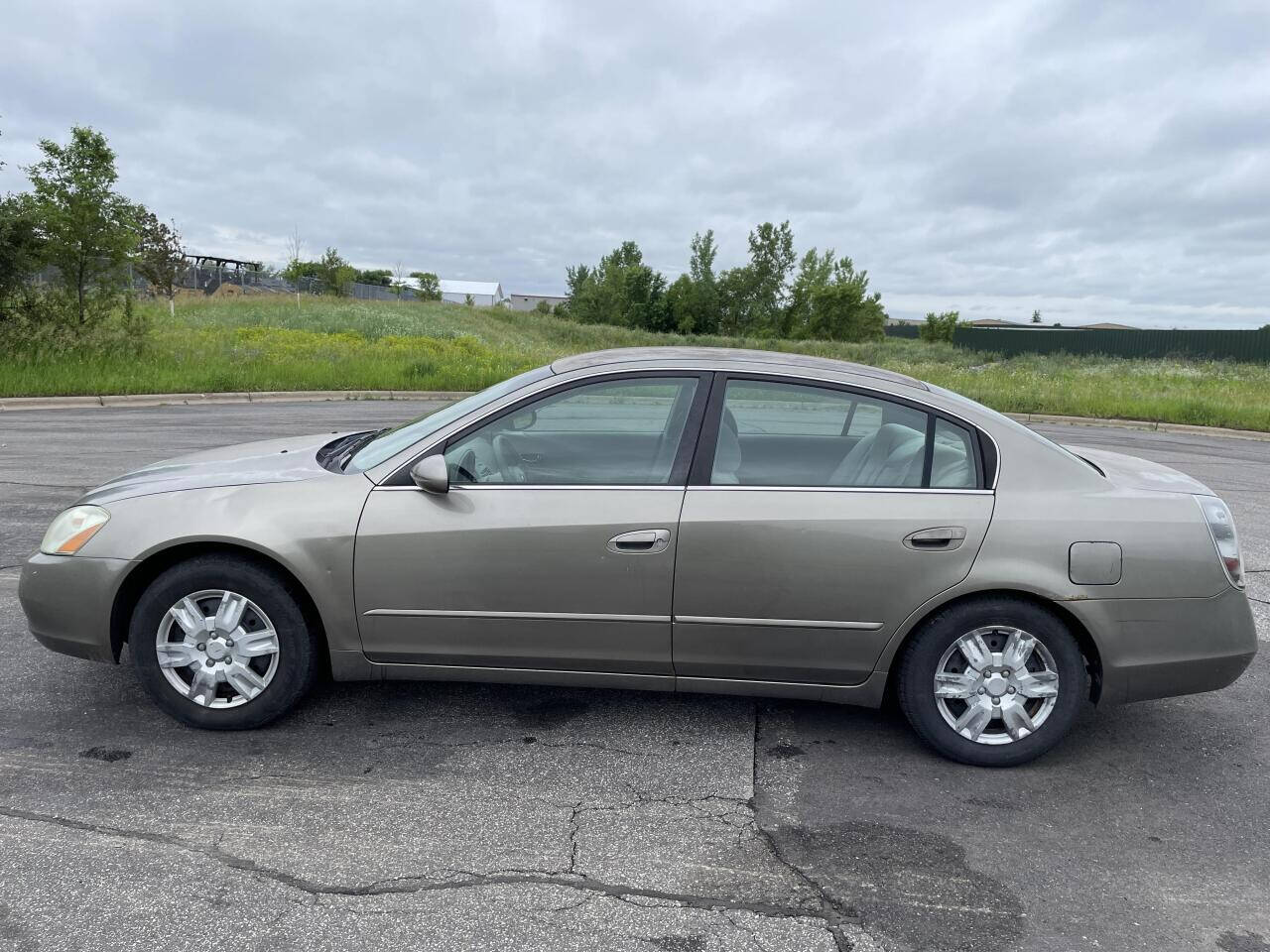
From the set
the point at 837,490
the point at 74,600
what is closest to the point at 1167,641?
the point at 837,490

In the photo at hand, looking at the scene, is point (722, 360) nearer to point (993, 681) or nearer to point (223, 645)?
point (993, 681)

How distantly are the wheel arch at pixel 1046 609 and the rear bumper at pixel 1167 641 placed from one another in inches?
1.2

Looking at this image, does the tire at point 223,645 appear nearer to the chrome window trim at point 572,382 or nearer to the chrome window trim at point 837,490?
the chrome window trim at point 572,382

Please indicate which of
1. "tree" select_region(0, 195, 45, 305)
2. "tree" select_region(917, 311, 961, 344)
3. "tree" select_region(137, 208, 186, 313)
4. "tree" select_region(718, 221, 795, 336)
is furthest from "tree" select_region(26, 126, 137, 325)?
"tree" select_region(917, 311, 961, 344)

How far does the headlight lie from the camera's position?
11.3ft

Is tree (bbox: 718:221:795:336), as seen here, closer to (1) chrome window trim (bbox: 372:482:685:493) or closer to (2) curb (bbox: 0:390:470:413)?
(2) curb (bbox: 0:390:470:413)

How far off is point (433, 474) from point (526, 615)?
→ 0.62 m

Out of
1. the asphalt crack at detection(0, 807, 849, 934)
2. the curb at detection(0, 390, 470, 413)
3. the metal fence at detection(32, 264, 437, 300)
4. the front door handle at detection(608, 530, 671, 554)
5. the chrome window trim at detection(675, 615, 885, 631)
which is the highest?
the metal fence at detection(32, 264, 437, 300)

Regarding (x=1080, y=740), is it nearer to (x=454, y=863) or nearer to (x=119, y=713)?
(x=454, y=863)

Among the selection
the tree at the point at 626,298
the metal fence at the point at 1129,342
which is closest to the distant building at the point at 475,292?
the tree at the point at 626,298

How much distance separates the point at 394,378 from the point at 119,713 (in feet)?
51.1

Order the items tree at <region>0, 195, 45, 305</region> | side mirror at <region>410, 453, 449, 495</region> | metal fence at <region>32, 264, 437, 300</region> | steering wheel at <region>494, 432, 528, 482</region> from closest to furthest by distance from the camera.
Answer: side mirror at <region>410, 453, 449, 495</region> → steering wheel at <region>494, 432, 528, 482</region> → tree at <region>0, 195, 45, 305</region> → metal fence at <region>32, 264, 437, 300</region>

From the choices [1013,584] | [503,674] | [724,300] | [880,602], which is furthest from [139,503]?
[724,300]

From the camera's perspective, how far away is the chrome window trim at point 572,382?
344 centimetres
